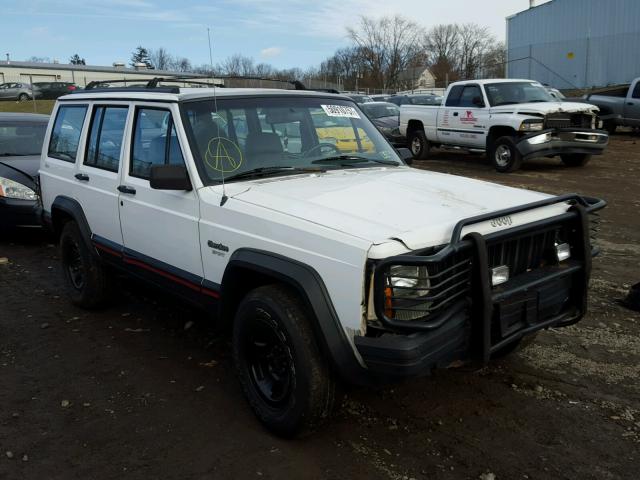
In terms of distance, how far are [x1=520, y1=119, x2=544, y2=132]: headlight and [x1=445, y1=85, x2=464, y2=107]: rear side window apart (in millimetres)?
2300

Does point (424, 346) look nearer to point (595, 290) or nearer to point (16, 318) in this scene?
point (595, 290)

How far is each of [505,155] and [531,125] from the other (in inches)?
34.3

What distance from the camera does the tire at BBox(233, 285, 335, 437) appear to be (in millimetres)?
3018

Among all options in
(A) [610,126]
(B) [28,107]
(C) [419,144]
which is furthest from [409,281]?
(B) [28,107]

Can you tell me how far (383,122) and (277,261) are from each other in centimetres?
1528

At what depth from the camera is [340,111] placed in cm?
460

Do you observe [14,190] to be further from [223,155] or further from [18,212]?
[223,155]

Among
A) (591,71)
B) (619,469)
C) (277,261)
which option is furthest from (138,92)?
(591,71)

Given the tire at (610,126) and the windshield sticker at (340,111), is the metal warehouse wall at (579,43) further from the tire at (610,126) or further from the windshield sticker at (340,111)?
the windshield sticker at (340,111)

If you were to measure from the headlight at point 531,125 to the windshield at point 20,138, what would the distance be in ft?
29.0

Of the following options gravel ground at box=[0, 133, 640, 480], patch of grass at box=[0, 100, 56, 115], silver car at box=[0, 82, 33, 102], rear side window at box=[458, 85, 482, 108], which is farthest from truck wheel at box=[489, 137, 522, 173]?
silver car at box=[0, 82, 33, 102]

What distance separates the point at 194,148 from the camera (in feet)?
12.5

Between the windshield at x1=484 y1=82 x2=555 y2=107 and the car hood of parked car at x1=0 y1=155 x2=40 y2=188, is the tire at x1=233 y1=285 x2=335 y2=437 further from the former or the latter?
the windshield at x1=484 y1=82 x2=555 y2=107

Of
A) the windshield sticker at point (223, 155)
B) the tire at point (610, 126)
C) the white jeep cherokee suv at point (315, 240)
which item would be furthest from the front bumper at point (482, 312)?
the tire at point (610, 126)
